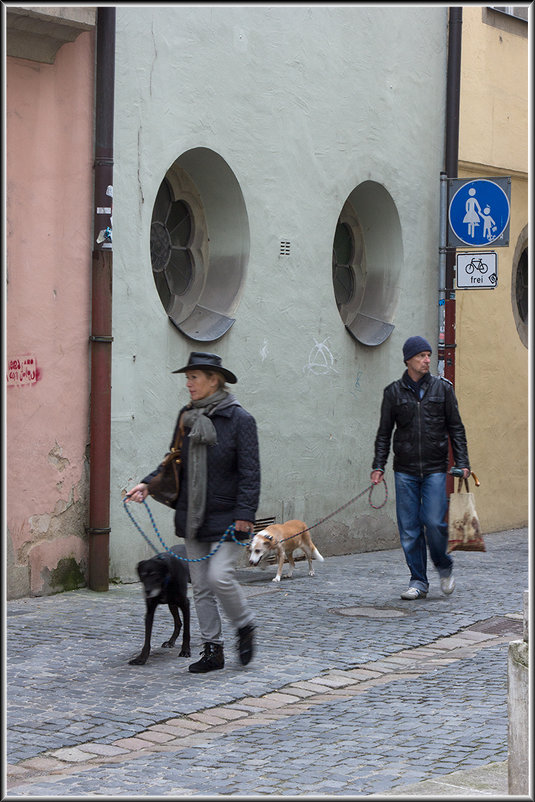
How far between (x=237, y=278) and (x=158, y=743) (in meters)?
6.40

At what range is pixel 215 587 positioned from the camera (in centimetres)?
719

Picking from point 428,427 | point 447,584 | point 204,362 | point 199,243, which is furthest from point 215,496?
point 199,243

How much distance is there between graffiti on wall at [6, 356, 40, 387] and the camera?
368 inches

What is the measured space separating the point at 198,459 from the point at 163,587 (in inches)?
32.3

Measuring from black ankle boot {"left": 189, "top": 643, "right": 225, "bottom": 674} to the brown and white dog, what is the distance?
2896 millimetres

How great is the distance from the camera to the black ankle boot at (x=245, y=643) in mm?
7328

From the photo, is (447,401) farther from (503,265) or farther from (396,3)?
(503,265)

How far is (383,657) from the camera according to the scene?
7805mm

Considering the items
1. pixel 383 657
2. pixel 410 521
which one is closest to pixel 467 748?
pixel 383 657

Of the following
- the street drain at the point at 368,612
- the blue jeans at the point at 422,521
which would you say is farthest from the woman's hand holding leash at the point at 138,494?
the blue jeans at the point at 422,521

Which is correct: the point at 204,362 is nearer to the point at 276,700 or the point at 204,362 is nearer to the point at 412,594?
the point at 276,700

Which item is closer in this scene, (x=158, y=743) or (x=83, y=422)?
(x=158, y=743)

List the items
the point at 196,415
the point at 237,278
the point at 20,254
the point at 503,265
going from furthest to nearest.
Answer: the point at 503,265, the point at 237,278, the point at 20,254, the point at 196,415

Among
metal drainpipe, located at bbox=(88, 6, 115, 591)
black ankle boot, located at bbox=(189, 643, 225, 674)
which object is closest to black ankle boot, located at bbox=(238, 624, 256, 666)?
black ankle boot, located at bbox=(189, 643, 225, 674)
